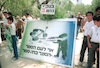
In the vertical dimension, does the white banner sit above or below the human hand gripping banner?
above

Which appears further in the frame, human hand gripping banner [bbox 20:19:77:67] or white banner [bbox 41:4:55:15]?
white banner [bbox 41:4:55:15]

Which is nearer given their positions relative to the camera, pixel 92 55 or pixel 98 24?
pixel 98 24

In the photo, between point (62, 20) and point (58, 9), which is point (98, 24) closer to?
point (62, 20)

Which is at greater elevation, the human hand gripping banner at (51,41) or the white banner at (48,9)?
the white banner at (48,9)

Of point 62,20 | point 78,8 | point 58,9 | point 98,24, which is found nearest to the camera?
point 98,24

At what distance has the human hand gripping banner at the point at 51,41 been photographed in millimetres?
2814

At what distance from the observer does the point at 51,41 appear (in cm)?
309

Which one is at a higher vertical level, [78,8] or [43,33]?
[78,8]

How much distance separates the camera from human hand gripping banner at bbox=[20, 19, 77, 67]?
111 inches

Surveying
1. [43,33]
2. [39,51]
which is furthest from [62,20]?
[39,51]

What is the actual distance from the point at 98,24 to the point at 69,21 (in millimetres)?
967

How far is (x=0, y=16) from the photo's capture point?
225 inches

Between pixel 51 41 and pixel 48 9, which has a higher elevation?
pixel 48 9

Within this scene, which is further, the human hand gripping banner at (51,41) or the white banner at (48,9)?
the white banner at (48,9)
